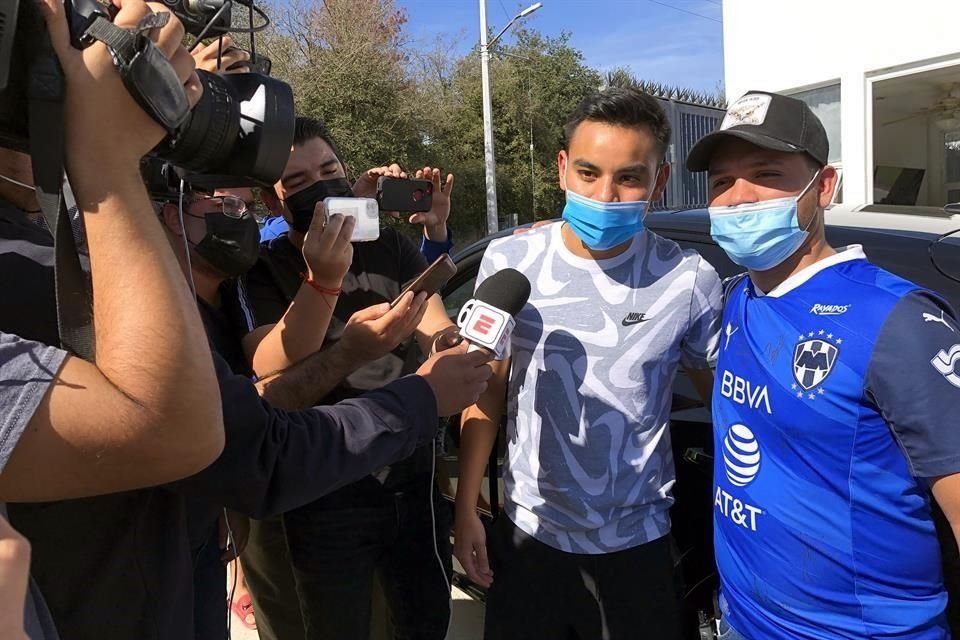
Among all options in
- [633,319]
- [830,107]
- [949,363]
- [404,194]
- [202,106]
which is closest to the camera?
[202,106]

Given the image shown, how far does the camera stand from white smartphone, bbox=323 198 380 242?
5.70 feet

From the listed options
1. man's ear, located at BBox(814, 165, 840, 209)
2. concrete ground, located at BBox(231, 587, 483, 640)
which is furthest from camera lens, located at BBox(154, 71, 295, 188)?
concrete ground, located at BBox(231, 587, 483, 640)

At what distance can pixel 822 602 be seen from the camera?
1.35 metres

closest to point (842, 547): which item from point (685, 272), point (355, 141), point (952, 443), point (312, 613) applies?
point (952, 443)

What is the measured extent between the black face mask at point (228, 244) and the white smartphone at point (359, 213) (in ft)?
0.99

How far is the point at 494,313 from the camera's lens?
4.93 ft

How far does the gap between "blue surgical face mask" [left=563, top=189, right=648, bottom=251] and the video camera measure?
2.67 feet

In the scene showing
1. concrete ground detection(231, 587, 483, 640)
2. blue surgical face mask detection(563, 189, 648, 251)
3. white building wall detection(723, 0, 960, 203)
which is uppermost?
white building wall detection(723, 0, 960, 203)

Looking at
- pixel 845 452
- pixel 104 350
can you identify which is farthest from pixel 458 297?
pixel 104 350

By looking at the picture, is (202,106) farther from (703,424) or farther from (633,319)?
(703,424)

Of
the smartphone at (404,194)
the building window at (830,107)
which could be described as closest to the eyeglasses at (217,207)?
the smartphone at (404,194)

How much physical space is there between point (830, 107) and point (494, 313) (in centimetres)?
908

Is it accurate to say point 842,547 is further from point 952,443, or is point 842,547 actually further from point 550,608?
point 550,608

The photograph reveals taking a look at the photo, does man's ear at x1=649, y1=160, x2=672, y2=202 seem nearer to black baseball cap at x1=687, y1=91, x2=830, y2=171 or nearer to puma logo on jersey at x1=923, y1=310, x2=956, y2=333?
black baseball cap at x1=687, y1=91, x2=830, y2=171
